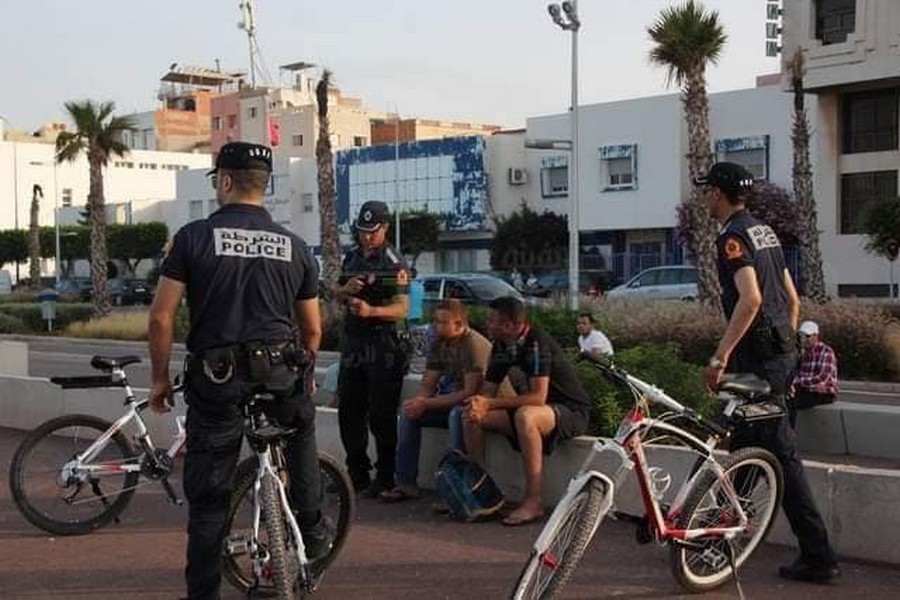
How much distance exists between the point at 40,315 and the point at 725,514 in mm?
31951

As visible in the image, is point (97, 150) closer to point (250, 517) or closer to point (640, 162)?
point (640, 162)

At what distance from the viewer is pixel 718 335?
1661 centimetres

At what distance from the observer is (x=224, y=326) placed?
180 inches

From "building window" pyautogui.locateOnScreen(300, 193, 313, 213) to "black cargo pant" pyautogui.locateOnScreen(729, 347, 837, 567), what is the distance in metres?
56.7

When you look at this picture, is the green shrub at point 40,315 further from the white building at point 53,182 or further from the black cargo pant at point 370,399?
the white building at point 53,182

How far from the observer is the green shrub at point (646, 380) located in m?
7.46

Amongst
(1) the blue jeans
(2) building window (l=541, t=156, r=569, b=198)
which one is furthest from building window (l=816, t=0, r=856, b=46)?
(1) the blue jeans

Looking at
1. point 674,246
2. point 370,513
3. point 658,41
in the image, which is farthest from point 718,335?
point 674,246

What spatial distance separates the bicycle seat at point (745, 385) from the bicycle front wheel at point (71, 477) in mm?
3439

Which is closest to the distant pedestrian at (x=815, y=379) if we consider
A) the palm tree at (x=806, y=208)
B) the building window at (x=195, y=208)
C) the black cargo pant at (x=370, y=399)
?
the black cargo pant at (x=370, y=399)

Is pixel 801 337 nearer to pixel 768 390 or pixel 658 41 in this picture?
pixel 768 390

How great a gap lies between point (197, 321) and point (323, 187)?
76.8 ft

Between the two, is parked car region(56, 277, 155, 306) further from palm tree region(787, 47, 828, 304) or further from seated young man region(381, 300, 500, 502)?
seated young man region(381, 300, 500, 502)

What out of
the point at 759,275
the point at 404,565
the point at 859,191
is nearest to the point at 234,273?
the point at 404,565
